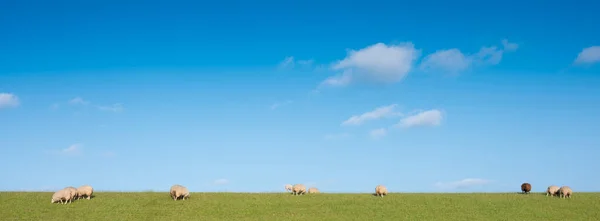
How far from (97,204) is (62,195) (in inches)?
157

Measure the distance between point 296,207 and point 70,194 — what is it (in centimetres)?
2413

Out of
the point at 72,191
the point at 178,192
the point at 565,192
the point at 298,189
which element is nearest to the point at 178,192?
the point at 178,192

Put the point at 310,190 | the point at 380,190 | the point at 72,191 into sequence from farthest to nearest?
the point at 310,190
the point at 380,190
the point at 72,191

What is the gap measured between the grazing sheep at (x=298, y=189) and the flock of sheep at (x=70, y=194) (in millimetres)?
23497

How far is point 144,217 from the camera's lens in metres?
51.8

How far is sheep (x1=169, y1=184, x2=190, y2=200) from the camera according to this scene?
198 ft

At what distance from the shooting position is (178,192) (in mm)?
60500

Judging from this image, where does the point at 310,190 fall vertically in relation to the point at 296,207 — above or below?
above

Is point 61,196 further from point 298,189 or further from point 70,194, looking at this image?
point 298,189

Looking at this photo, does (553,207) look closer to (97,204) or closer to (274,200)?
(274,200)

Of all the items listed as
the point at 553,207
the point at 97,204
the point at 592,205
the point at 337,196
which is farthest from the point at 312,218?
the point at 592,205

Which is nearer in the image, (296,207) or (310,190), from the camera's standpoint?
(296,207)

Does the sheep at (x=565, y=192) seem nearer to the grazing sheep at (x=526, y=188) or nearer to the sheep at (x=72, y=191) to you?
the grazing sheep at (x=526, y=188)

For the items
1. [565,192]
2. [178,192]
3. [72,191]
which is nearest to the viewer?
[72,191]
